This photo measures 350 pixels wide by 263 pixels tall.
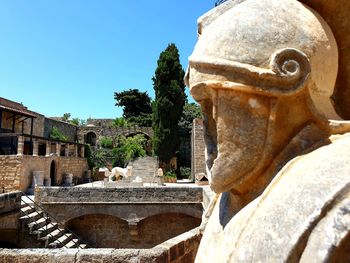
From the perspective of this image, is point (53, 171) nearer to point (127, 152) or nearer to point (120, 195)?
point (127, 152)

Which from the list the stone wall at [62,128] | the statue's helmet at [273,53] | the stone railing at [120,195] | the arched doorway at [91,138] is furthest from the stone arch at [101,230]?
the arched doorway at [91,138]

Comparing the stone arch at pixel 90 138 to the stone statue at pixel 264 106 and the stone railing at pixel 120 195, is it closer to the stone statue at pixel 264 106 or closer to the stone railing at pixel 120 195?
the stone railing at pixel 120 195

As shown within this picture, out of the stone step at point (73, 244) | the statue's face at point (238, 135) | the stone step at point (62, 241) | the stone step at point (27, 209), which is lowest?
the stone step at point (73, 244)

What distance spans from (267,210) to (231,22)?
0.81 metres

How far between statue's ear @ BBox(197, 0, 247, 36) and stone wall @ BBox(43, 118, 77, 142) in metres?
32.2

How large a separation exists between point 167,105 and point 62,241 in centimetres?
1763

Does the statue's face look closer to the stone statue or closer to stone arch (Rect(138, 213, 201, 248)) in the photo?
the stone statue

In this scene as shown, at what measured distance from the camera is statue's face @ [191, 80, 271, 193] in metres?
1.25

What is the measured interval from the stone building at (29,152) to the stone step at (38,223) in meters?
5.52

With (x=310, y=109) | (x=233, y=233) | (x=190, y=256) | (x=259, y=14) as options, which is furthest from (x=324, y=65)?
(x=190, y=256)

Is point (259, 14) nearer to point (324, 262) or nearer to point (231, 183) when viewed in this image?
point (231, 183)

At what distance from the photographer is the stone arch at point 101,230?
1312 cm

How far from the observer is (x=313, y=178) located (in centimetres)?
100

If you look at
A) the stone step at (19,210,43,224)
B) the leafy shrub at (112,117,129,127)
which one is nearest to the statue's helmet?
the stone step at (19,210,43,224)
